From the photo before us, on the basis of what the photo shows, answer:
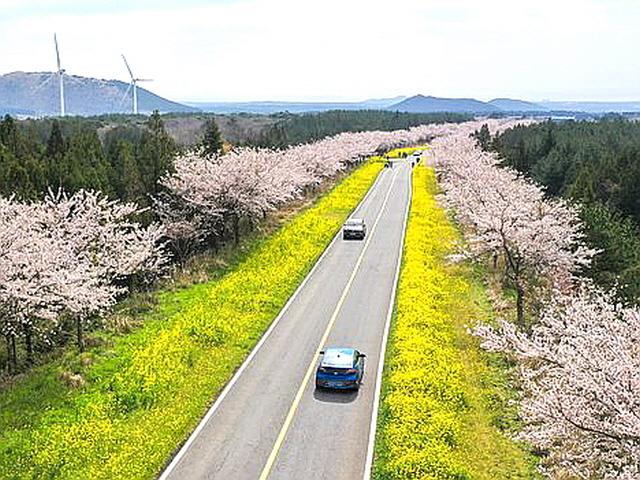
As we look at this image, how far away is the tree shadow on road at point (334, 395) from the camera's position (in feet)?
76.5

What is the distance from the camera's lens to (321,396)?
932 inches

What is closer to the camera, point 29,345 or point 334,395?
point 334,395

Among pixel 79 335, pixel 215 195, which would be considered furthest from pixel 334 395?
pixel 215 195

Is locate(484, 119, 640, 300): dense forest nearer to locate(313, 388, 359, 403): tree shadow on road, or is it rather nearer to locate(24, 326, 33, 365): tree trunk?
locate(313, 388, 359, 403): tree shadow on road

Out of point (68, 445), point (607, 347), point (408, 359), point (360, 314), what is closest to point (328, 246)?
point (360, 314)

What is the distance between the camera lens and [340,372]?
23.6 meters

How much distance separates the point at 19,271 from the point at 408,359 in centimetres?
1593

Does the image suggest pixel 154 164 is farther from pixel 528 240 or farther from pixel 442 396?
pixel 442 396

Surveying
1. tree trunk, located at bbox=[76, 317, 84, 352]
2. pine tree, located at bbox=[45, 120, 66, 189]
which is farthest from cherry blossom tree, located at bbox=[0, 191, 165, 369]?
pine tree, located at bbox=[45, 120, 66, 189]

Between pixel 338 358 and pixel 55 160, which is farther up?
pixel 55 160

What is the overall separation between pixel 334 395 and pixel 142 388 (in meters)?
6.90

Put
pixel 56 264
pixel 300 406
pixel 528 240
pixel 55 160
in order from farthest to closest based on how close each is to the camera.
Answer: pixel 55 160 < pixel 528 240 < pixel 56 264 < pixel 300 406

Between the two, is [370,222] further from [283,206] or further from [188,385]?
[188,385]

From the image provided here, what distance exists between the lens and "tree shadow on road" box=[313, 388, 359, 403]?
76.5 feet
